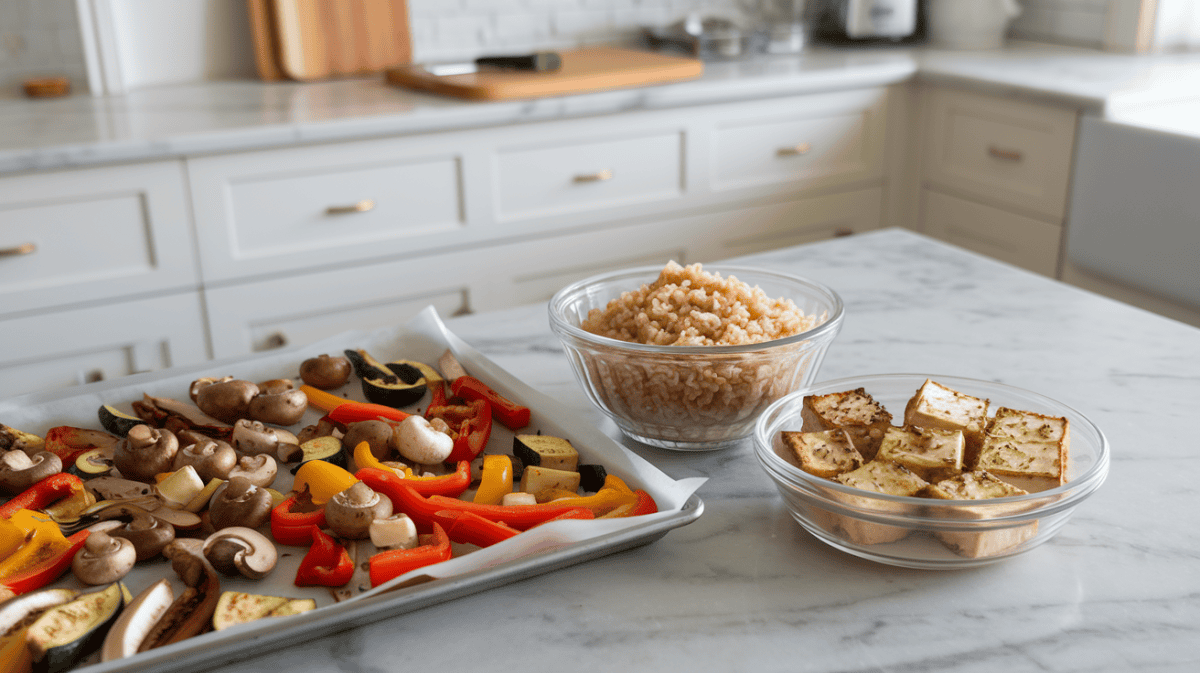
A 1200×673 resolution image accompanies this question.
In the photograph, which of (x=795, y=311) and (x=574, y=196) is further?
(x=574, y=196)

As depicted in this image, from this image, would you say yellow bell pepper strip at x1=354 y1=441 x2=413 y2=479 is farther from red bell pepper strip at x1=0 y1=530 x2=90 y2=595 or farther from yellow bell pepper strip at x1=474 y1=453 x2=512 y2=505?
red bell pepper strip at x1=0 y1=530 x2=90 y2=595

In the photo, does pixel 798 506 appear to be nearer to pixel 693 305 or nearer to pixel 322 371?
pixel 693 305

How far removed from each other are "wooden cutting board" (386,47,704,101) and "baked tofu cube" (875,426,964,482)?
1.66 metres

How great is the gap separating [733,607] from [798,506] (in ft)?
0.33

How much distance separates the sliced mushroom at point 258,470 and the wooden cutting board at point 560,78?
1538mm

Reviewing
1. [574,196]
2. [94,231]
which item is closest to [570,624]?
[94,231]

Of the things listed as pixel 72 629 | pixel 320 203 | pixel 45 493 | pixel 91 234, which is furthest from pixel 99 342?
pixel 72 629

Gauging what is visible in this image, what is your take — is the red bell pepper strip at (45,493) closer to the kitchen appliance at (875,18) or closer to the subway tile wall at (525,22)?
the subway tile wall at (525,22)

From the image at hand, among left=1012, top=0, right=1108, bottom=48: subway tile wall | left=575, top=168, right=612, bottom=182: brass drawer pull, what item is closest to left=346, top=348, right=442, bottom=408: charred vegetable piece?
left=575, top=168, right=612, bottom=182: brass drawer pull

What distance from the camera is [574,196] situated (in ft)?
8.09

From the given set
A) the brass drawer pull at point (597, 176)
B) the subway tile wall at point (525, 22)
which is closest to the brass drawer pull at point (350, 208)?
the brass drawer pull at point (597, 176)

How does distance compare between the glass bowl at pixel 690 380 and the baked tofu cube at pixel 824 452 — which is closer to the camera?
the baked tofu cube at pixel 824 452

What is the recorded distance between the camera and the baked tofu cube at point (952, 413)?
781mm

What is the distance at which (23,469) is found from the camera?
81 cm
